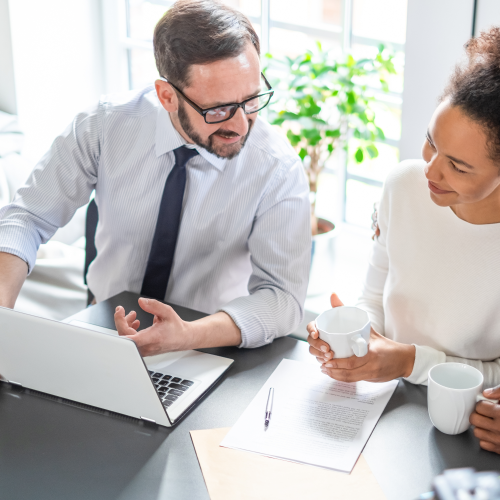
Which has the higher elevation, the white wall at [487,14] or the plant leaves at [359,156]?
the white wall at [487,14]

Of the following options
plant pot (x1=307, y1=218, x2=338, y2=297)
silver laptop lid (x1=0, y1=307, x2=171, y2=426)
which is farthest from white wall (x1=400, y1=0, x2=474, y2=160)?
Answer: silver laptop lid (x1=0, y1=307, x2=171, y2=426)

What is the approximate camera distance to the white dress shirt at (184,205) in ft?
4.79

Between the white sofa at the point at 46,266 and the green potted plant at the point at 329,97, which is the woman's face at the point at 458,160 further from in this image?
the white sofa at the point at 46,266

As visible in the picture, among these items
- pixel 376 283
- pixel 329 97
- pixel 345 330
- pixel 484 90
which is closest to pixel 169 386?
pixel 345 330

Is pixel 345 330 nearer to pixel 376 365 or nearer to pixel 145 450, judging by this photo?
pixel 376 365

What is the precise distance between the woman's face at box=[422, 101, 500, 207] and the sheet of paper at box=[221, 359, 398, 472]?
0.37 meters

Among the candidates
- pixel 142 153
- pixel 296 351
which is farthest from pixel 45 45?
pixel 296 351

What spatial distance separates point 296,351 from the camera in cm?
126

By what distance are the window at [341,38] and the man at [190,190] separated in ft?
2.95

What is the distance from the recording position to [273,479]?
922mm

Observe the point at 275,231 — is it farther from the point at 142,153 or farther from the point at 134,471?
the point at 134,471

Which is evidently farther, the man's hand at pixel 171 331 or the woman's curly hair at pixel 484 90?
the man's hand at pixel 171 331

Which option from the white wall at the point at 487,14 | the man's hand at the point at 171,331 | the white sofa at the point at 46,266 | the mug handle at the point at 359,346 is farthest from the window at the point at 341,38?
the mug handle at the point at 359,346

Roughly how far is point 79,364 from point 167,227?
0.55 meters
